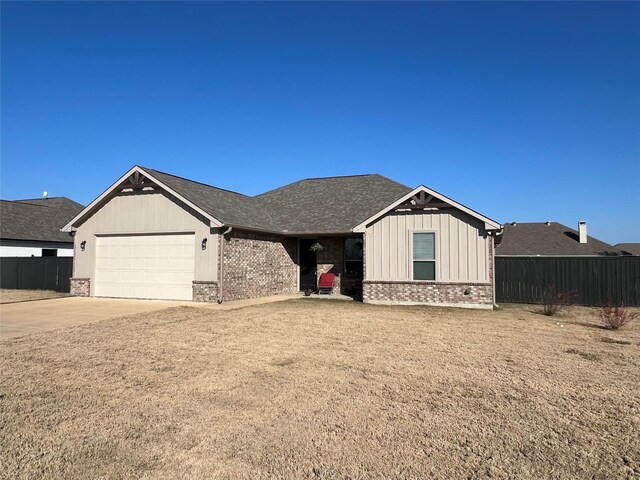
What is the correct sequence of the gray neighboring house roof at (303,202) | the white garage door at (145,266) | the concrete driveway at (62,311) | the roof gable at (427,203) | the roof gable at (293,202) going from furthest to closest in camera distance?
the gray neighboring house roof at (303,202), the white garage door at (145,266), the roof gable at (293,202), the roof gable at (427,203), the concrete driveway at (62,311)

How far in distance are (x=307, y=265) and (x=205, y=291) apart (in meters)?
5.92

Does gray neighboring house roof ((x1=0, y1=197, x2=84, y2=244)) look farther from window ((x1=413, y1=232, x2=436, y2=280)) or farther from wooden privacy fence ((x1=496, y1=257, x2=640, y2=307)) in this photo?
wooden privacy fence ((x1=496, y1=257, x2=640, y2=307))

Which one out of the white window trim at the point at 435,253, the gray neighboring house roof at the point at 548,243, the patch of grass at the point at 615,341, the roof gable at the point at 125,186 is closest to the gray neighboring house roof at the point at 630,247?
the gray neighboring house roof at the point at 548,243

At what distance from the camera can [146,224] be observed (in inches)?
659

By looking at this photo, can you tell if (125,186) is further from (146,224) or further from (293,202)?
(293,202)

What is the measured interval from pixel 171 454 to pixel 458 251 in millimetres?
12563

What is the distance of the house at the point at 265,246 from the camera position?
14531 millimetres

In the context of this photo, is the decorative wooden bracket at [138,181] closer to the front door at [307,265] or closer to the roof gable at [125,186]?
the roof gable at [125,186]

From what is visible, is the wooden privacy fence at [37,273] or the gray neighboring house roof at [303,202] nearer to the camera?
the gray neighboring house roof at [303,202]

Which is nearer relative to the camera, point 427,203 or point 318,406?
point 318,406

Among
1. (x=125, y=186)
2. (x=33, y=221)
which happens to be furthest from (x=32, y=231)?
(x=125, y=186)

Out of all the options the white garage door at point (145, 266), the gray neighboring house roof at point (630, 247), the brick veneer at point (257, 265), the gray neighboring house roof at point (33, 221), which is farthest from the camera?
the gray neighboring house roof at point (630, 247)

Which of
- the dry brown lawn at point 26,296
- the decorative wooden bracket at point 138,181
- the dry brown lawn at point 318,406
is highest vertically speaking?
the decorative wooden bracket at point 138,181

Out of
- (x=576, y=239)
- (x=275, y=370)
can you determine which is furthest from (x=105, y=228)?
(x=576, y=239)
